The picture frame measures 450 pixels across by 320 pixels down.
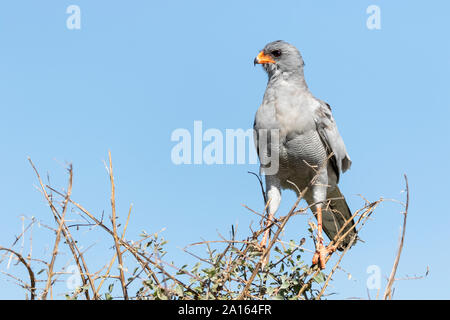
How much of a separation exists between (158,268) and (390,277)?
135 cm

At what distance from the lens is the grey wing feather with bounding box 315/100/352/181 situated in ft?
17.1

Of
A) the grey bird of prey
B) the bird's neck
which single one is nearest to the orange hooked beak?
the grey bird of prey

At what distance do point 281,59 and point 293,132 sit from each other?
2.75 feet

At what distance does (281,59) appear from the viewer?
5.50 m

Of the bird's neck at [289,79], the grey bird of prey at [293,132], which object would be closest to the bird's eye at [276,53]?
the grey bird of prey at [293,132]

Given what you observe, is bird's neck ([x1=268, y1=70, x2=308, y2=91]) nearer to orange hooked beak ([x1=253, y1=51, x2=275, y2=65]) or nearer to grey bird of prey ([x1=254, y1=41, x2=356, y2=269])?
grey bird of prey ([x1=254, y1=41, x2=356, y2=269])

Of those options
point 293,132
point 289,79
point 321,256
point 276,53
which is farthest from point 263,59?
point 321,256

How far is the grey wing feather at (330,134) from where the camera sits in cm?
520

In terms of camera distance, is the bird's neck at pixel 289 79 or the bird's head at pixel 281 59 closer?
the bird's neck at pixel 289 79

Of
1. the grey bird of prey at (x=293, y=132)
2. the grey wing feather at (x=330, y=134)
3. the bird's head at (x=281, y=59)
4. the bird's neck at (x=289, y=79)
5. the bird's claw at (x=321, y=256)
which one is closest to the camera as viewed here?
the bird's claw at (x=321, y=256)

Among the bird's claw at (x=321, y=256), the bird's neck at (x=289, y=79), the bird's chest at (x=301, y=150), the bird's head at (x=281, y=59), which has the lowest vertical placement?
the bird's claw at (x=321, y=256)

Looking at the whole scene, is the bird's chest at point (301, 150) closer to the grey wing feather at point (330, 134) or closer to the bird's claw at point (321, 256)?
the grey wing feather at point (330, 134)
